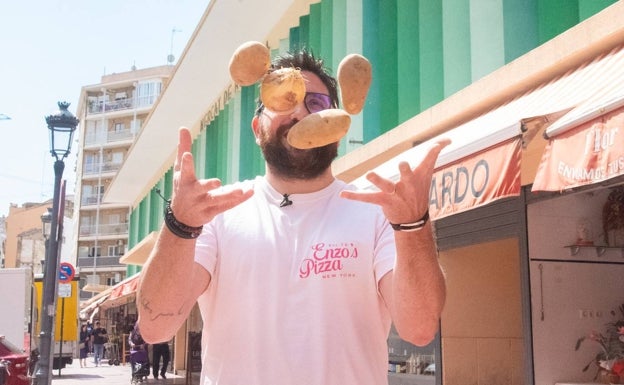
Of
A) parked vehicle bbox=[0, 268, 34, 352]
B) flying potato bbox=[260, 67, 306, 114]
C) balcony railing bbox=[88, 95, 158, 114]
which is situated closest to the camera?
flying potato bbox=[260, 67, 306, 114]

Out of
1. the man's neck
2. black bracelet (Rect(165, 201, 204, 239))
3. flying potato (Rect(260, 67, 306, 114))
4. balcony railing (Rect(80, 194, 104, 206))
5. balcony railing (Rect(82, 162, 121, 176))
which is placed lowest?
black bracelet (Rect(165, 201, 204, 239))

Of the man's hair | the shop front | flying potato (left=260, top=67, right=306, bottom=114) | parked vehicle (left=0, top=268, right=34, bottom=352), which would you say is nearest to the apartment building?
parked vehicle (left=0, top=268, right=34, bottom=352)

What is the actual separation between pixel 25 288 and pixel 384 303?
1597cm

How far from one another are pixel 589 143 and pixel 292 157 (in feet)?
8.78

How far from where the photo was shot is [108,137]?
75.1 metres

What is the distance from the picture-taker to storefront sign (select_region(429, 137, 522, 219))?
529 cm

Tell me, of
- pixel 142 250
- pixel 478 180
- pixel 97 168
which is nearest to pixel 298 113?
pixel 478 180

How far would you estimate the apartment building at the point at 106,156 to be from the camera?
7188cm

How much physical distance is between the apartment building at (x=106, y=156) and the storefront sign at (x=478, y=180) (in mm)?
67542

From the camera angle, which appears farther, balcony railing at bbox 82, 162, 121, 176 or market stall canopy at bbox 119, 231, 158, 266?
balcony railing at bbox 82, 162, 121, 176

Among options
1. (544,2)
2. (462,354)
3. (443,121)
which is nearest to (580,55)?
(544,2)

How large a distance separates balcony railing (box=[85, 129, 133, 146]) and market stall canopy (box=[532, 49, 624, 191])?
7141 centimetres

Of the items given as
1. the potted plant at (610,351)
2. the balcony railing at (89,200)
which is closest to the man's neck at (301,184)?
the potted plant at (610,351)

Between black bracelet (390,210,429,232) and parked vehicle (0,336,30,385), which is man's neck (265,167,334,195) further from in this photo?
parked vehicle (0,336,30,385)
